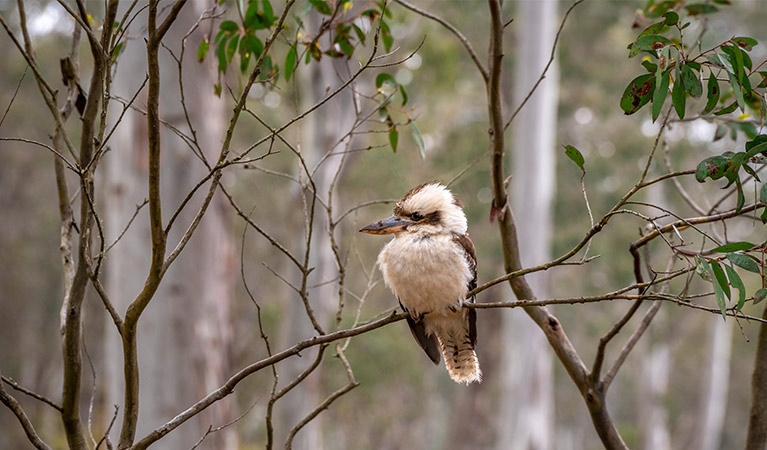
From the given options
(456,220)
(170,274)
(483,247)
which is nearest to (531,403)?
(483,247)

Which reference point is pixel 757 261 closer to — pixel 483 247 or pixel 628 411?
pixel 483 247

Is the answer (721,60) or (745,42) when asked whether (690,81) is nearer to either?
(721,60)

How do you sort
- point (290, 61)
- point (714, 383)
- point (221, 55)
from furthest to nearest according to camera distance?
point (714, 383) < point (221, 55) < point (290, 61)

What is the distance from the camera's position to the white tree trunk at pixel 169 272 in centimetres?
383

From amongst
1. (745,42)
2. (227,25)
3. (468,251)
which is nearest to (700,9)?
(745,42)

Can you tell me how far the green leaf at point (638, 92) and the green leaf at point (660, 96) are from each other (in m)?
0.06

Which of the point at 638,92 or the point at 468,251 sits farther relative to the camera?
the point at 468,251

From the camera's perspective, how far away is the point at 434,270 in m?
2.13

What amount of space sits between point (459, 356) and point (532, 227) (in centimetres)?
605

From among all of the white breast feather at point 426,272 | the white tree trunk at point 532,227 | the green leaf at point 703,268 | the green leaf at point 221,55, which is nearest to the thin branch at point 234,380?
the green leaf at point 703,268

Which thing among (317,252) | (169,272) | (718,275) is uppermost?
(317,252)

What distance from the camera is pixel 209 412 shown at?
412cm

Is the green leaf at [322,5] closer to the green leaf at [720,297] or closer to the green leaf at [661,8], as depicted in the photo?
the green leaf at [661,8]

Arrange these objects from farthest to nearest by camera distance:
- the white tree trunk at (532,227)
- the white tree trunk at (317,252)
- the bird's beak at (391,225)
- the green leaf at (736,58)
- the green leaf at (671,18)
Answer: the white tree trunk at (532,227)
the white tree trunk at (317,252)
the bird's beak at (391,225)
the green leaf at (671,18)
the green leaf at (736,58)
